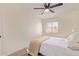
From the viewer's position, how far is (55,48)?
1047mm

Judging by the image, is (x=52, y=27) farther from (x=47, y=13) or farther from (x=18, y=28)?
(x=18, y=28)

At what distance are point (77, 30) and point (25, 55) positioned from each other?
1.84ft

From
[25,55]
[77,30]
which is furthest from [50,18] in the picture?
[25,55]

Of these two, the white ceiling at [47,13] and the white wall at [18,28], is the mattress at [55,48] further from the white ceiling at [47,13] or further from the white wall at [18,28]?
the white ceiling at [47,13]

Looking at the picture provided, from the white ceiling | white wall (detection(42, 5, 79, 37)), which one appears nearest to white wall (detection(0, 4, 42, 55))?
the white ceiling

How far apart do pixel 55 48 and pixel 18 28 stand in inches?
17.1

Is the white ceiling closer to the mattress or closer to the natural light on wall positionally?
the natural light on wall

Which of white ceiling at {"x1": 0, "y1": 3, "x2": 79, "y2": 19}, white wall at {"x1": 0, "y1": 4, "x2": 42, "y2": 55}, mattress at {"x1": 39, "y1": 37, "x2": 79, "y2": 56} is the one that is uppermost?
white ceiling at {"x1": 0, "y1": 3, "x2": 79, "y2": 19}

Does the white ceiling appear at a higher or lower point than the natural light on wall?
higher

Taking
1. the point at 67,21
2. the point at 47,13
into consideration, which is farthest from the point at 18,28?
the point at 67,21

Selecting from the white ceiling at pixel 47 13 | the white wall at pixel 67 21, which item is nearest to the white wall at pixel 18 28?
the white ceiling at pixel 47 13

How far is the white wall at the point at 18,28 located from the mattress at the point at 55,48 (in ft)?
0.48

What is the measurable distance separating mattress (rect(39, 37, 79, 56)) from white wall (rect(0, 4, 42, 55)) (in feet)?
0.48

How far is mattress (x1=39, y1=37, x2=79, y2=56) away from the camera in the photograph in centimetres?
99
